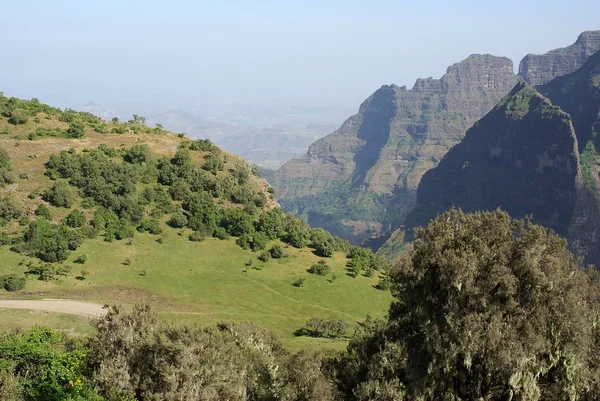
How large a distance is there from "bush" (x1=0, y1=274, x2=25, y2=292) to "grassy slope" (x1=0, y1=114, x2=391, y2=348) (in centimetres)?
123

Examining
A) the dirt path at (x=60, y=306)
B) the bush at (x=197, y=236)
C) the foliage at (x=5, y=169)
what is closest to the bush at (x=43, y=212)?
the foliage at (x=5, y=169)

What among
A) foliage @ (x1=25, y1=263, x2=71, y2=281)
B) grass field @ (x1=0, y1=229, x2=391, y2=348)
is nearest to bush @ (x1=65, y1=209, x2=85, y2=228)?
grass field @ (x1=0, y1=229, x2=391, y2=348)

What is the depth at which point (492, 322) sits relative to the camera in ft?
73.2

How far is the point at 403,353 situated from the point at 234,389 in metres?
9.67

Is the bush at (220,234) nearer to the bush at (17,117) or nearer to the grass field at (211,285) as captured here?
the grass field at (211,285)

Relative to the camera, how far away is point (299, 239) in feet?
285

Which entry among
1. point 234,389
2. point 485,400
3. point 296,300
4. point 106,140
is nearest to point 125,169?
point 106,140

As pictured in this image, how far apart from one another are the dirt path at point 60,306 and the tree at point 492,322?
32852 mm

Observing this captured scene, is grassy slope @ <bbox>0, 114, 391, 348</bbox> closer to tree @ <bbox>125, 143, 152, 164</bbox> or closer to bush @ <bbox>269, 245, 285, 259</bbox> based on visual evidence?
bush @ <bbox>269, 245, 285, 259</bbox>

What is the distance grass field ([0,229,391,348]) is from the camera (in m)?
55.8

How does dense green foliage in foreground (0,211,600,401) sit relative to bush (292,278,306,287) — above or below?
above

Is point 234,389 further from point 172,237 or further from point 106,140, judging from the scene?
point 106,140

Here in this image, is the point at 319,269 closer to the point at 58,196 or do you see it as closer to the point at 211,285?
the point at 211,285

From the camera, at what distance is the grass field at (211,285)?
2199 inches
